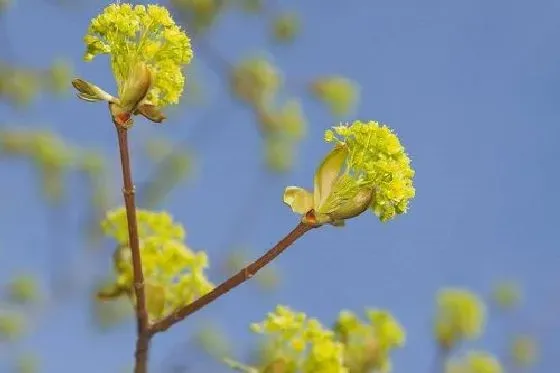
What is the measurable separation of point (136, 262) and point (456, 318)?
6.64 ft

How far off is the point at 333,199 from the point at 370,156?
0.44 feet

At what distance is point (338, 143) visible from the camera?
6.30 feet

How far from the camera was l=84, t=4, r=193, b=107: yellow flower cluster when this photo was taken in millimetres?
1902

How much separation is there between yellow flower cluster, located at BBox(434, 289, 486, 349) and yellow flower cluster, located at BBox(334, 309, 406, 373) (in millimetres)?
778

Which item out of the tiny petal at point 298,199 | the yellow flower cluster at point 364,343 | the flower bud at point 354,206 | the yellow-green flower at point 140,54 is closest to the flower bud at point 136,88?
the yellow-green flower at point 140,54

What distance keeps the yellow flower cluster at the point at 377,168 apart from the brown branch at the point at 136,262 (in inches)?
17.5

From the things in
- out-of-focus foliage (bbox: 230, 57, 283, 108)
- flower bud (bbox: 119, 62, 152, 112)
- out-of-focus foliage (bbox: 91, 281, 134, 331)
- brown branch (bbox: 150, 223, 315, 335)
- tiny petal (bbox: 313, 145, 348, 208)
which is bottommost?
brown branch (bbox: 150, 223, 315, 335)

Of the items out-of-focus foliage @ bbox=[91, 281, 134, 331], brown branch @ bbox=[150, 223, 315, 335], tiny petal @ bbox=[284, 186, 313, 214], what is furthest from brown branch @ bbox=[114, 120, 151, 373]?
out-of-focus foliage @ bbox=[91, 281, 134, 331]

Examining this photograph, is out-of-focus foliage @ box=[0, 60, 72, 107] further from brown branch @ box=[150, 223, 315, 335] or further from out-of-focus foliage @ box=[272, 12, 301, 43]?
brown branch @ box=[150, 223, 315, 335]

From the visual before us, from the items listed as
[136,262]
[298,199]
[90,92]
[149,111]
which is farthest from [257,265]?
[90,92]

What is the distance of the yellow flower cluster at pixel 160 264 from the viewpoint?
2383mm

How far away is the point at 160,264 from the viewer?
8.29 feet

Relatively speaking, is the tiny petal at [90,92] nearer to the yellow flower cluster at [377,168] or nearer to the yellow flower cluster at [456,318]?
the yellow flower cluster at [377,168]

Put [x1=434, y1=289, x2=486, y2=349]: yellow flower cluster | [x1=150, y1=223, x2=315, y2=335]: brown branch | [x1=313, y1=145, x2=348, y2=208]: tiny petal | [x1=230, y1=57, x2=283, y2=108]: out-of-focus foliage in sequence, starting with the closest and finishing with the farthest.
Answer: [x1=150, y1=223, x2=315, y2=335]: brown branch
[x1=313, y1=145, x2=348, y2=208]: tiny petal
[x1=434, y1=289, x2=486, y2=349]: yellow flower cluster
[x1=230, y1=57, x2=283, y2=108]: out-of-focus foliage
